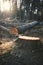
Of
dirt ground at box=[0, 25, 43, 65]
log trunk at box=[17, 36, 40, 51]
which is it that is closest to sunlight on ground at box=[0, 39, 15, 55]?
dirt ground at box=[0, 25, 43, 65]

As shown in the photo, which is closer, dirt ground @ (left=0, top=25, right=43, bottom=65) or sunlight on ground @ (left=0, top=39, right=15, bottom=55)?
dirt ground @ (left=0, top=25, right=43, bottom=65)

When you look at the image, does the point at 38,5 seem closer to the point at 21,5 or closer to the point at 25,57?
the point at 21,5

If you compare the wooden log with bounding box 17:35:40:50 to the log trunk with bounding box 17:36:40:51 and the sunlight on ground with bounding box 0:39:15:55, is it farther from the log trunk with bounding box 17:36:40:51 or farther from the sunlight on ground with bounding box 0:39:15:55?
the sunlight on ground with bounding box 0:39:15:55

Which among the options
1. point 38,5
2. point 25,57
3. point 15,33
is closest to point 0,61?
point 25,57

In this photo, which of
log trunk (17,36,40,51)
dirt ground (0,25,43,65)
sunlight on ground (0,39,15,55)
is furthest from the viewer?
log trunk (17,36,40,51)

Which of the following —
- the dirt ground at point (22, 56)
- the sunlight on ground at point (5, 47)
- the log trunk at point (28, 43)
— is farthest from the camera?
the log trunk at point (28, 43)

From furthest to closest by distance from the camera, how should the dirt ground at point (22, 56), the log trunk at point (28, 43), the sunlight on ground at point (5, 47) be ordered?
the log trunk at point (28, 43), the sunlight on ground at point (5, 47), the dirt ground at point (22, 56)

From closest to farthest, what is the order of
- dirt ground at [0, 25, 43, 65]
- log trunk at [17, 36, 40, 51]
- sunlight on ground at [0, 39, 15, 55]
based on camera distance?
dirt ground at [0, 25, 43, 65], sunlight on ground at [0, 39, 15, 55], log trunk at [17, 36, 40, 51]

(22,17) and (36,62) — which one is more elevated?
(36,62)

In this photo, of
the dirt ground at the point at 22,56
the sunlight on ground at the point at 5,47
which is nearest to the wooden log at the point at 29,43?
the dirt ground at the point at 22,56

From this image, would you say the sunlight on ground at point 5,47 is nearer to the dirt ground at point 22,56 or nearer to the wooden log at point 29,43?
the dirt ground at point 22,56

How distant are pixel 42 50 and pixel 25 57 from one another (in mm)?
1313

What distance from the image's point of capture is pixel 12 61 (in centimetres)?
652

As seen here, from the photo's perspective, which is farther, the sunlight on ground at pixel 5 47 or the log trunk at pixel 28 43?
the log trunk at pixel 28 43
